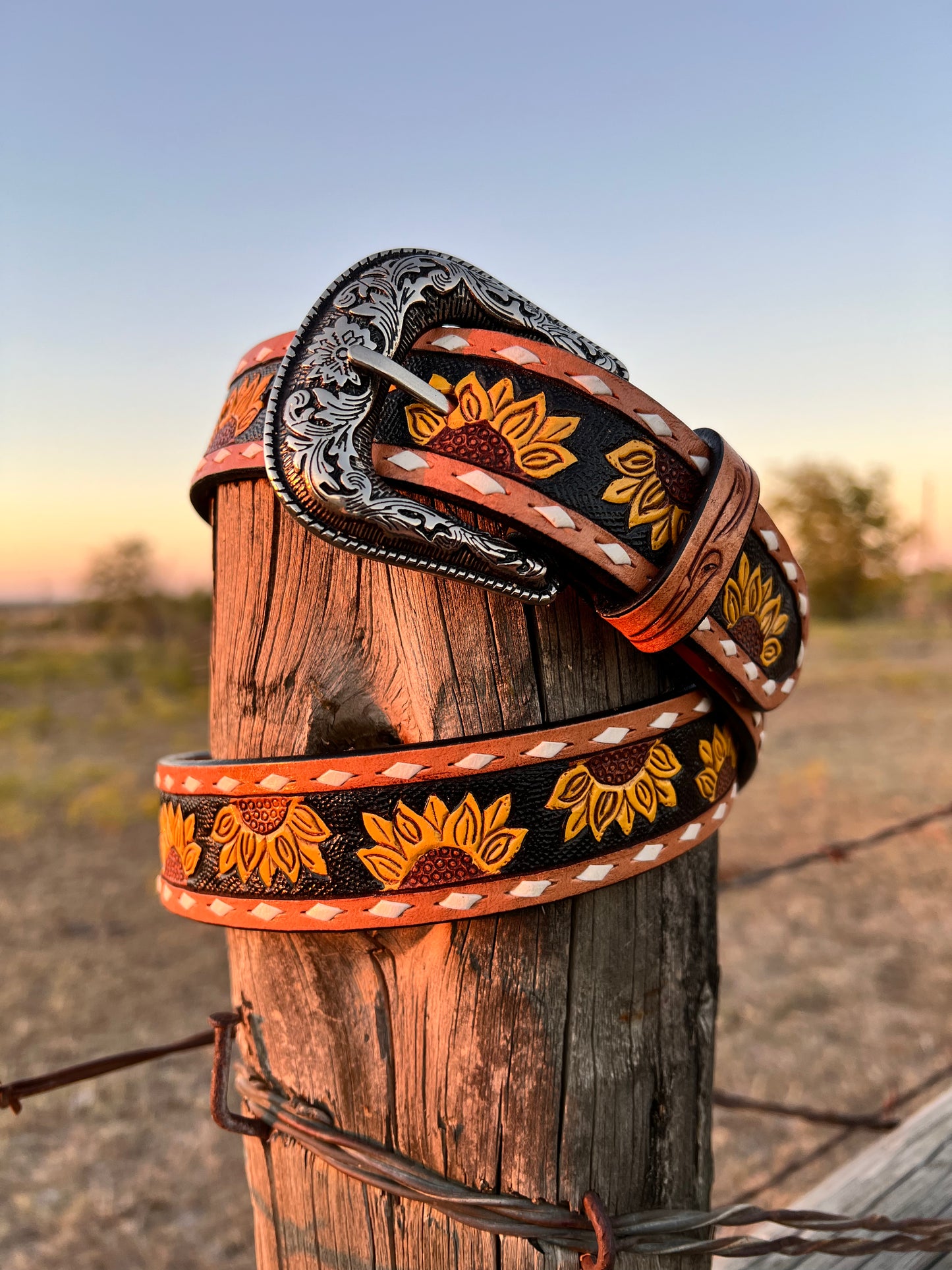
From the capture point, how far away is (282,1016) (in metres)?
1.09

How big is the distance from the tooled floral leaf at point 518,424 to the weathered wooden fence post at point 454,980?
17 centimetres

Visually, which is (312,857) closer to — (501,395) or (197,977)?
(501,395)

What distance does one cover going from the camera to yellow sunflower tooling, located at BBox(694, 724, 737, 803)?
1069mm

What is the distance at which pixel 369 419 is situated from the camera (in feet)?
2.81

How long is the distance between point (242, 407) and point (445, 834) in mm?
591

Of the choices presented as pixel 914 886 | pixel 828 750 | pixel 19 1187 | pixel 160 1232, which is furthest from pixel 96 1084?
pixel 828 750

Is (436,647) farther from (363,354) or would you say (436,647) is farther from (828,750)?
(828,750)

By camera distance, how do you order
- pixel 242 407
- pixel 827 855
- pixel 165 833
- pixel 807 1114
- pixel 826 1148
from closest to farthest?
pixel 242 407 < pixel 165 833 < pixel 807 1114 < pixel 826 1148 < pixel 827 855

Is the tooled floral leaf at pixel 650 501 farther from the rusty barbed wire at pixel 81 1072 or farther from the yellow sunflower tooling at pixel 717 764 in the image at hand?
the rusty barbed wire at pixel 81 1072

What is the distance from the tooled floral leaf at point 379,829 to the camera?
0.92 metres

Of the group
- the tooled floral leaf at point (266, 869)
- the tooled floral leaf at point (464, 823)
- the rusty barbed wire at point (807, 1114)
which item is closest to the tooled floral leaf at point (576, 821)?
the tooled floral leaf at point (464, 823)

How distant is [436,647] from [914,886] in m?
6.85

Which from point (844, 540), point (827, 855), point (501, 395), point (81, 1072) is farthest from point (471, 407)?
point (844, 540)

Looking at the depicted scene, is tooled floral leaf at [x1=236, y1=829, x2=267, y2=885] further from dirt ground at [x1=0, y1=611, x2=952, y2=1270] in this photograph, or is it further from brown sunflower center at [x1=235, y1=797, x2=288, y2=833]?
dirt ground at [x1=0, y1=611, x2=952, y2=1270]
